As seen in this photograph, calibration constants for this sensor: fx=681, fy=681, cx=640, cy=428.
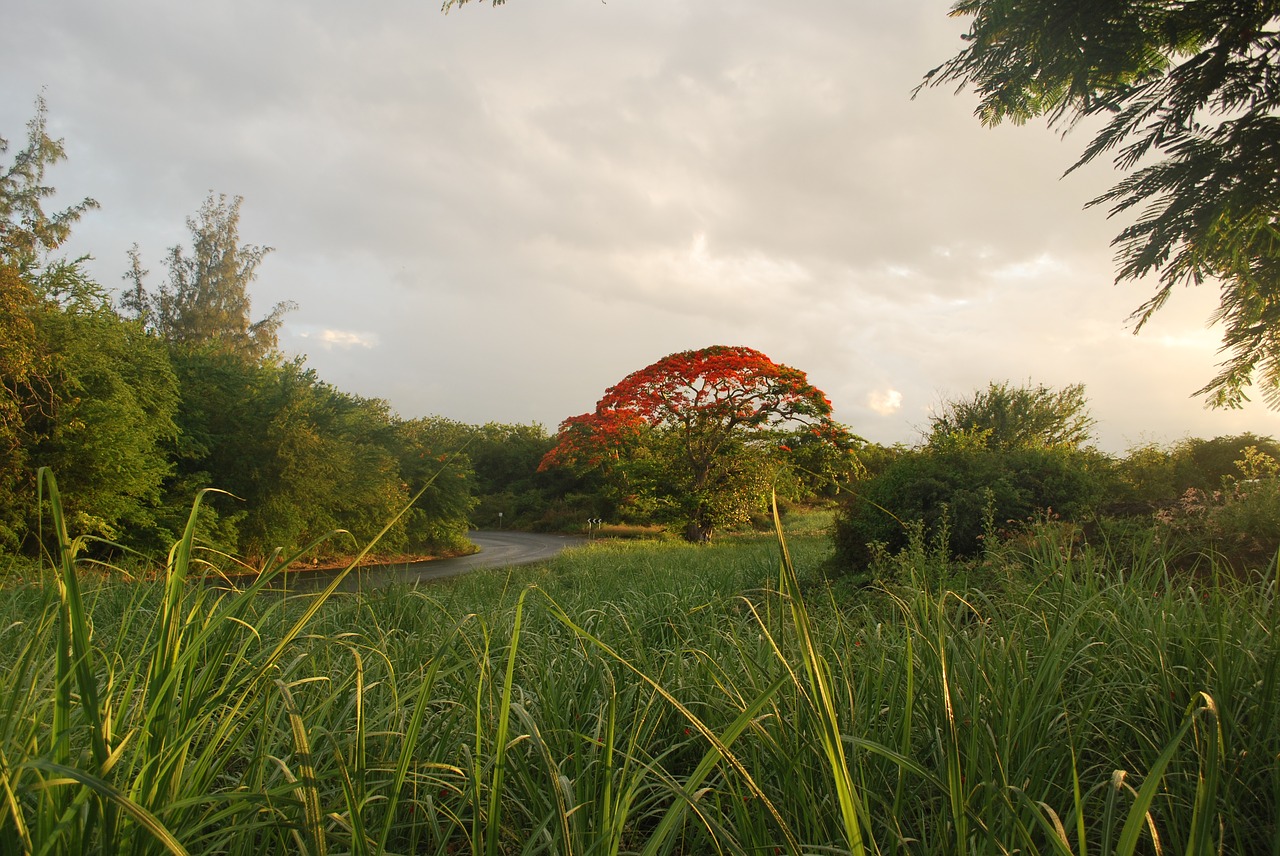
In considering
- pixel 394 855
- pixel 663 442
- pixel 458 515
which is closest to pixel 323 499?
pixel 458 515

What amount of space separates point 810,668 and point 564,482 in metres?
32.8

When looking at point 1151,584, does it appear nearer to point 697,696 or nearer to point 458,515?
point 697,696

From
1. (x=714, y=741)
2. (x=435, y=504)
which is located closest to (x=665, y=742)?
(x=714, y=741)

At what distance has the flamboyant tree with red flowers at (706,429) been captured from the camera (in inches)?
686

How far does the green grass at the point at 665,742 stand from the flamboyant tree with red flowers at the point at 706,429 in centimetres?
1429

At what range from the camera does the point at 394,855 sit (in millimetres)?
1345

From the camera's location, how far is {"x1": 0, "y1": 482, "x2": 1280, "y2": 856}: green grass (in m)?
1.11

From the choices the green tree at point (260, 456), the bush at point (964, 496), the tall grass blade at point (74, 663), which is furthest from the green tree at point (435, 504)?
the tall grass blade at point (74, 663)

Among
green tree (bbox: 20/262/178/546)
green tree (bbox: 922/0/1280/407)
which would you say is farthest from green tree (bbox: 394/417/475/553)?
green tree (bbox: 922/0/1280/407)

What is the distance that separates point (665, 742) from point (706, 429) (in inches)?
641

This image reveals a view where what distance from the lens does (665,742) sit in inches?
89.9

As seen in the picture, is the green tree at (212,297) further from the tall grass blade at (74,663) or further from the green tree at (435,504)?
the tall grass blade at (74,663)

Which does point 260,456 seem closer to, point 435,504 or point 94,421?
point 94,421

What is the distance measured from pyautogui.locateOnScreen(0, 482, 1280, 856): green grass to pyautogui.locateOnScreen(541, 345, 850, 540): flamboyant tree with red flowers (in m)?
14.3
